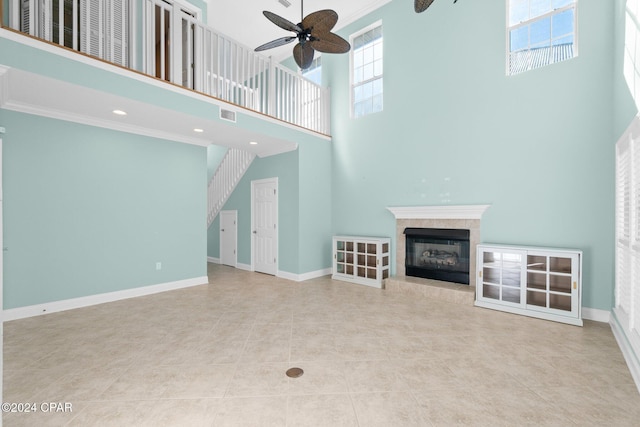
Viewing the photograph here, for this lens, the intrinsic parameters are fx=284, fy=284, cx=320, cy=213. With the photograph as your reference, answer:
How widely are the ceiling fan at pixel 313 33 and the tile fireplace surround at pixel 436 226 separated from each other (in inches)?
111

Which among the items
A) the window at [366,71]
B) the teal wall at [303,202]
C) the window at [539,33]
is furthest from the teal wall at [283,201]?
the window at [539,33]

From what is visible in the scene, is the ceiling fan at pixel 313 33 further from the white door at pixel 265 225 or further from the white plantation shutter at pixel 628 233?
the white plantation shutter at pixel 628 233

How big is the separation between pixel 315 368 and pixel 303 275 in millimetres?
3190

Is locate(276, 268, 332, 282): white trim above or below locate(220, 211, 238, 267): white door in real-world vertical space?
below

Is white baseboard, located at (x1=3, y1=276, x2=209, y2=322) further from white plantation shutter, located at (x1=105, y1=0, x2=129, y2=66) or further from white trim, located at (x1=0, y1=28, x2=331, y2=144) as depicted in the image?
white plantation shutter, located at (x1=105, y1=0, x2=129, y2=66)

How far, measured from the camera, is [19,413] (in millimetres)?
1887

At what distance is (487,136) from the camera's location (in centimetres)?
421

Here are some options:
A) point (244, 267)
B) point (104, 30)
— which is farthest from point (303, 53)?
point (244, 267)

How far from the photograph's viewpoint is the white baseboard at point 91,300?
355cm

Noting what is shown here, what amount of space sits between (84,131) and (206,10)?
360cm

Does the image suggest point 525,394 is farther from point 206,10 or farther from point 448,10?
point 206,10

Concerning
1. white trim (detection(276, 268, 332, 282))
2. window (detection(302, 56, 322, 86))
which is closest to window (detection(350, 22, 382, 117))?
window (detection(302, 56, 322, 86))

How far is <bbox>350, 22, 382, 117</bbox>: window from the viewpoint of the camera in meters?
5.58

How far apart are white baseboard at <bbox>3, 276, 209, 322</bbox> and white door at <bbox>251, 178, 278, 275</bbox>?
1350 millimetres
